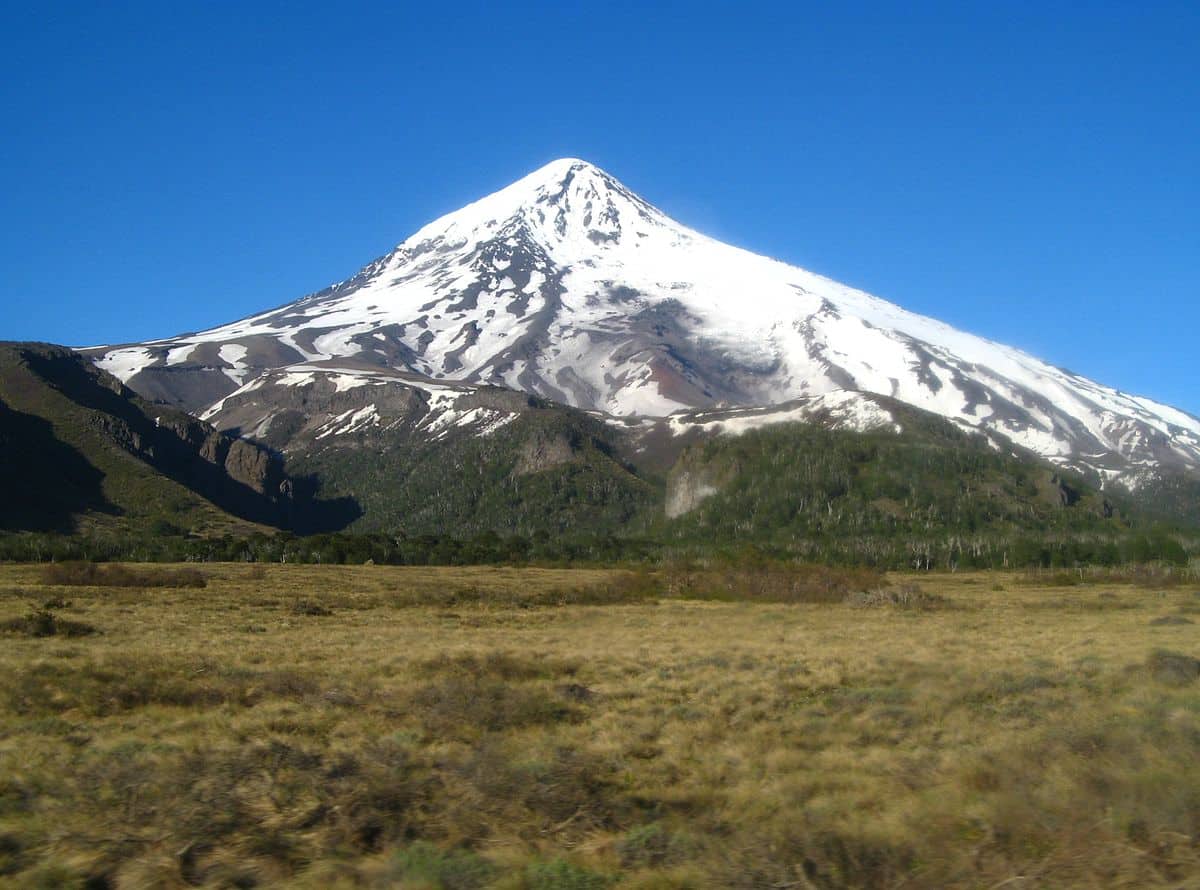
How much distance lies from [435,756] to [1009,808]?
598 cm

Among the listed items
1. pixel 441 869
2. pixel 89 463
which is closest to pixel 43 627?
pixel 441 869

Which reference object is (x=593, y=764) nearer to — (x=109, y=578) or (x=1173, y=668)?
(x=1173, y=668)

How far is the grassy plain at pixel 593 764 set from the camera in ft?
24.1

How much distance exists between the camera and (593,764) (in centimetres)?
1082

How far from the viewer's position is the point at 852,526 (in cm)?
13200

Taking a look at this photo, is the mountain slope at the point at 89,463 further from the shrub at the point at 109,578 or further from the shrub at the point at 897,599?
the shrub at the point at 897,599

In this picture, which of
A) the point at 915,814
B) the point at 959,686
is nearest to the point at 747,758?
the point at 915,814

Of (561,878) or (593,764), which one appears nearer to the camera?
(561,878)

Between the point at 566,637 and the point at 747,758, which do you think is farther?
the point at 566,637

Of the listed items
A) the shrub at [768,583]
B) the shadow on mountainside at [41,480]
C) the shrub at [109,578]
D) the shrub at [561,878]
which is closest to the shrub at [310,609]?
the shrub at [109,578]

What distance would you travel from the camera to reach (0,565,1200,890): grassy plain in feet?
24.1

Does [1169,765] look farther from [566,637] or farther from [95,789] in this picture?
[566,637]

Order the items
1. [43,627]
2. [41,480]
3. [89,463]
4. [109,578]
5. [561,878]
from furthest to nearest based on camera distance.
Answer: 1. [89,463]
2. [41,480]
3. [109,578]
4. [43,627]
5. [561,878]

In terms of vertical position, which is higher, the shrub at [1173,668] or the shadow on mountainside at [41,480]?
the shadow on mountainside at [41,480]
